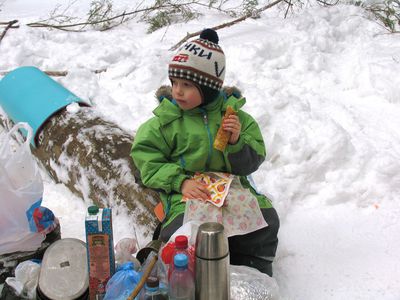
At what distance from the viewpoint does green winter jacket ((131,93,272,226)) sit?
243cm

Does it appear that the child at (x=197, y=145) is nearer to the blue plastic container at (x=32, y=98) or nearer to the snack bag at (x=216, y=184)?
the snack bag at (x=216, y=184)

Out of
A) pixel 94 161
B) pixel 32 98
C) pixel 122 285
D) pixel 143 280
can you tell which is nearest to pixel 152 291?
pixel 143 280

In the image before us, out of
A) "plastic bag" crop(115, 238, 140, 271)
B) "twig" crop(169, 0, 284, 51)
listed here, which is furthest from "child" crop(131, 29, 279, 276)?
"twig" crop(169, 0, 284, 51)

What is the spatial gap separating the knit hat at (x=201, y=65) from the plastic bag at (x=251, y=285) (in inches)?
33.9

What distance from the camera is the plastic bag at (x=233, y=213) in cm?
234

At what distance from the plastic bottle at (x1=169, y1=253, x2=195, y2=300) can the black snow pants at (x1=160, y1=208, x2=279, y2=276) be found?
0.48 metres

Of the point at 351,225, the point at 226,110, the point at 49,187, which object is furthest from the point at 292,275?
the point at 49,187

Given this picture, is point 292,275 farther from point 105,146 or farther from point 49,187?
point 49,187

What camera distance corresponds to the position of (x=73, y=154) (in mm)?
3283

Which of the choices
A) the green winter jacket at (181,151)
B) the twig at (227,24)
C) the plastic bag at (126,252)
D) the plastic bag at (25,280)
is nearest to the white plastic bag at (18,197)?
the plastic bag at (25,280)

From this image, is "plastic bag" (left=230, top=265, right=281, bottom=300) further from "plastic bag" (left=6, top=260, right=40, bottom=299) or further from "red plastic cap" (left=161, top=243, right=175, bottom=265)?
"plastic bag" (left=6, top=260, right=40, bottom=299)

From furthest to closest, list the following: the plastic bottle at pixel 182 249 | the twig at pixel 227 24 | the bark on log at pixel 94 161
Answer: the twig at pixel 227 24 < the bark on log at pixel 94 161 < the plastic bottle at pixel 182 249

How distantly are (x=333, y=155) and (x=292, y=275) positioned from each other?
1.14 meters

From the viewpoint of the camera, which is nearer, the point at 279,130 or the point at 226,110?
the point at 226,110
